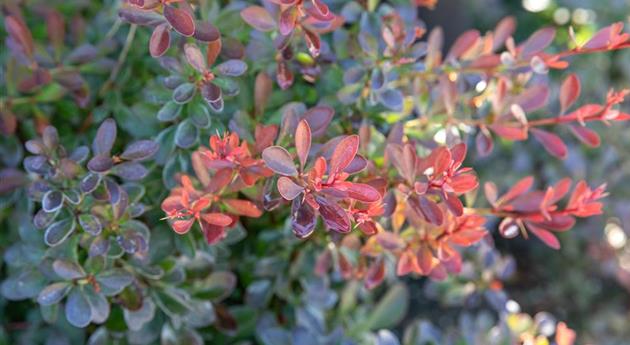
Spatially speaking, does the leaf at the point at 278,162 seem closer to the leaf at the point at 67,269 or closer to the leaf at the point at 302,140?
the leaf at the point at 302,140

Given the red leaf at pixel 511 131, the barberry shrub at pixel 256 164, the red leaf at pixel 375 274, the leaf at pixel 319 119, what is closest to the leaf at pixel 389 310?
the barberry shrub at pixel 256 164

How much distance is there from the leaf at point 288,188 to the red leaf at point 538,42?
0.48 metres

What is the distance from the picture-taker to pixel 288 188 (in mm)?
793

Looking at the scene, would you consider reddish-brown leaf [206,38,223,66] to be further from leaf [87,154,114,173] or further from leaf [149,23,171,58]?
leaf [87,154,114,173]

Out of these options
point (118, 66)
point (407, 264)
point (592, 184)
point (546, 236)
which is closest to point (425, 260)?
point (407, 264)

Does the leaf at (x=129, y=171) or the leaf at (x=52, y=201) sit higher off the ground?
the leaf at (x=129, y=171)

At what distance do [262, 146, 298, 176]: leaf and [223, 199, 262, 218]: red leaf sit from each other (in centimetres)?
16

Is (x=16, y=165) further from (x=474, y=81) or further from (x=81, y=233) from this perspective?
(x=474, y=81)

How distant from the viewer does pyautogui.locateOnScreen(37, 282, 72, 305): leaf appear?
0.98 metres

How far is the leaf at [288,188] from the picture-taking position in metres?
0.79

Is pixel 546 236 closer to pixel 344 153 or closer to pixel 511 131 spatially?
pixel 511 131

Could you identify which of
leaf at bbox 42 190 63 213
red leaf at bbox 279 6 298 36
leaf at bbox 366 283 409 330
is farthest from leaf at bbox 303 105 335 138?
leaf at bbox 366 283 409 330

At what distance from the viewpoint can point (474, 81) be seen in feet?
3.85

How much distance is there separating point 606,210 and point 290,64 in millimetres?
1226
